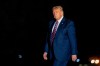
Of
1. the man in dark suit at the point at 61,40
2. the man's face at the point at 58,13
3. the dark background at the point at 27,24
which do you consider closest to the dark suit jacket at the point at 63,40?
the man in dark suit at the point at 61,40

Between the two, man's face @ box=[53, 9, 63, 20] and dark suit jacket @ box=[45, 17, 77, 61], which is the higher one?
man's face @ box=[53, 9, 63, 20]

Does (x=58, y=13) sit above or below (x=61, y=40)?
above

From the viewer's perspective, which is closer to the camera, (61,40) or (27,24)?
(61,40)

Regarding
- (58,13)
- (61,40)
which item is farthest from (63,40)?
(58,13)

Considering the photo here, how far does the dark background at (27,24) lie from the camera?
445 inches

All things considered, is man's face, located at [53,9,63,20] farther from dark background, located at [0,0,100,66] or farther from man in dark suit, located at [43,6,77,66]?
dark background, located at [0,0,100,66]

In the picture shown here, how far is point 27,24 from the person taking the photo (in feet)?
41.6

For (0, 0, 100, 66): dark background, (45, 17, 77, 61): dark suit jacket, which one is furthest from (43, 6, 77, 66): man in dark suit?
(0, 0, 100, 66): dark background

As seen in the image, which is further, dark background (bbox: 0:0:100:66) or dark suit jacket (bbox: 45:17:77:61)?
dark background (bbox: 0:0:100:66)

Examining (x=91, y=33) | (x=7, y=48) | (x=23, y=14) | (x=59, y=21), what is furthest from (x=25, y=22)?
(x=59, y=21)

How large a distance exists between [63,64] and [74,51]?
38 centimetres

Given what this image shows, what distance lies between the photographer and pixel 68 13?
38.5 feet

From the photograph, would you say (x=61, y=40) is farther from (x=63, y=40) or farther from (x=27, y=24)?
(x=27, y=24)

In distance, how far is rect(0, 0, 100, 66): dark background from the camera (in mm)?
11297
